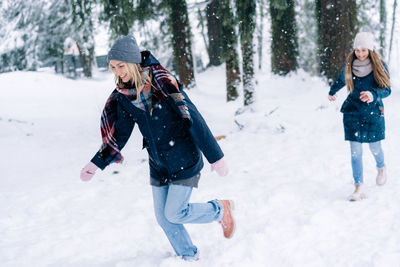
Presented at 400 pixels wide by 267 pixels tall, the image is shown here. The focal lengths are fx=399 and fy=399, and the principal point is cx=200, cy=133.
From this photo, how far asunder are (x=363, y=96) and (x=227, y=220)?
6.49ft

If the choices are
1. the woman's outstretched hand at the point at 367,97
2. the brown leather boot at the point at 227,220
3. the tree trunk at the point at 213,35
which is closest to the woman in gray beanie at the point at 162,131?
the brown leather boot at the point at 227,220

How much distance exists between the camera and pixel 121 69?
279 cm

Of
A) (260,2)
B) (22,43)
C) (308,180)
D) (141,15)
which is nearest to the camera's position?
(308,180)

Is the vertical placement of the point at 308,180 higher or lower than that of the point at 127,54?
lower

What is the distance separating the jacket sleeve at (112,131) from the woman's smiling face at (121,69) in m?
0.28

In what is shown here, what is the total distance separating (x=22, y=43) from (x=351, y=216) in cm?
2202

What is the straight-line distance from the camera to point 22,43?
22.0m

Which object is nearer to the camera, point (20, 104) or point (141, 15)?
point (141, 15)

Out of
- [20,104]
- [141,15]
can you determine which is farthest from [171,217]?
[20,104]

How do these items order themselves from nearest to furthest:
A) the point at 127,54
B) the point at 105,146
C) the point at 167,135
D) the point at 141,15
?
the point at 127,54 → the point at 167,135 → the point at 105,146 → the point at 141,15

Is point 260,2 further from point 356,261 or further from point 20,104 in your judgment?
point 20,104

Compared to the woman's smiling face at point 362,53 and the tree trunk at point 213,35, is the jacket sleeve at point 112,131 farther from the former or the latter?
the tree trunk at point 213,35

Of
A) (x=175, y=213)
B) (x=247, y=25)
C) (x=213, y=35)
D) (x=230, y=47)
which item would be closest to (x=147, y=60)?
(x=175, y=213)

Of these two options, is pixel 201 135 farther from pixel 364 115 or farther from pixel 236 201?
pixel 364 115
